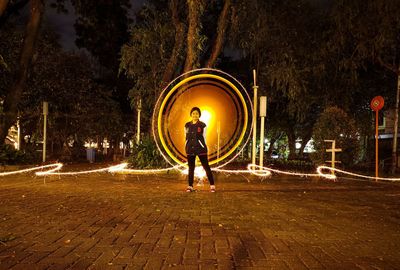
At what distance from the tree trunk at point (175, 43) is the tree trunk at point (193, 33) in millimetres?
1221

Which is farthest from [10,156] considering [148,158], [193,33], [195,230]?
[195,230]

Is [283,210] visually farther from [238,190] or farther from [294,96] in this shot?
[294,96]

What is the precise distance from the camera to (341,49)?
2195cm

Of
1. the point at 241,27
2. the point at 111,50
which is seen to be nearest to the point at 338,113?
the point at 241,27

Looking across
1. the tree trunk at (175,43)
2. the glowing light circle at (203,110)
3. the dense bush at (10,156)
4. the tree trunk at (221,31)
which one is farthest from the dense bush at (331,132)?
the dense bush at (10,156)

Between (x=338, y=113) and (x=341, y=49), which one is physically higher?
(x=341, y=49)

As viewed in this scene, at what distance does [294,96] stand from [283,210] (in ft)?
36.6

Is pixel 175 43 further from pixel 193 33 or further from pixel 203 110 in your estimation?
pixel 203 110

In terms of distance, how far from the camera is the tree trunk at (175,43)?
59.5 ft

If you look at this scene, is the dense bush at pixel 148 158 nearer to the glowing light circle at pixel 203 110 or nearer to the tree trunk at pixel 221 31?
the glowing light circle at pixel 203 110

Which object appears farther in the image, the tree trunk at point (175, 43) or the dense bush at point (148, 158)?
the tree trunk at point (175, 43)

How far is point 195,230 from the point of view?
20.2ft

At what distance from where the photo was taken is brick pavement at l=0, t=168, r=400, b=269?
4.66 metres

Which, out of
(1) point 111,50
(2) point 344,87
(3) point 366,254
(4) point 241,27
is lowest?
(3) point 366,254
